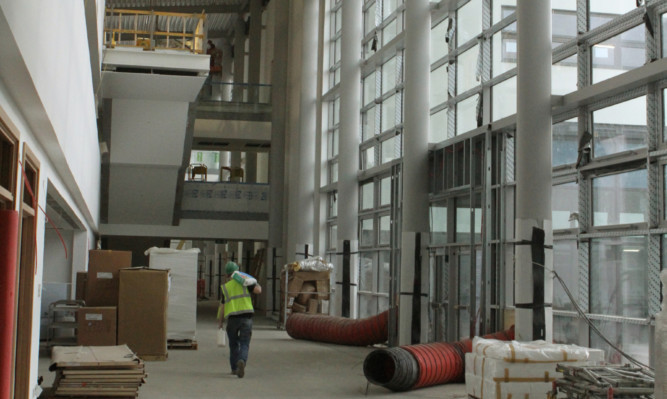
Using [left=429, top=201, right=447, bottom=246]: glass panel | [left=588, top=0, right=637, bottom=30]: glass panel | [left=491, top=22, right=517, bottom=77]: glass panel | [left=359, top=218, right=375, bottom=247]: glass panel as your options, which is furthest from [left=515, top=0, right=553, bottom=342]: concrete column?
[left=359, top=218, right=375, bottom=247]: glass panel

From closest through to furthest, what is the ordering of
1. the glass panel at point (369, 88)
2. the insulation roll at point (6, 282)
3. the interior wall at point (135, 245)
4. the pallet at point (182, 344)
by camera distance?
the insulation roll at point (6, 282) → the pallet at point (182, 344) → the glass panel at point (369, 88) → the interior wall at point (135, 245)

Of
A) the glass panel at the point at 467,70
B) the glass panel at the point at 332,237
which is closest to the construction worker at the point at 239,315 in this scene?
the glass panel at the point at 467,70

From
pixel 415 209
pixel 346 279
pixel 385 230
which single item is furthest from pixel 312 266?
pixel 415 209

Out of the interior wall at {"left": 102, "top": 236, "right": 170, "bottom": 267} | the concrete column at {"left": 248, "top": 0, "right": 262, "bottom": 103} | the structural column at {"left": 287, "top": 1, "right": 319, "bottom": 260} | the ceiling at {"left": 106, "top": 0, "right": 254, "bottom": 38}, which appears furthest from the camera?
the interior wall at {"left": 102, "top": 236, "right": 170, "bottom": 267}

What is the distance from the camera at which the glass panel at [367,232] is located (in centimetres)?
2095

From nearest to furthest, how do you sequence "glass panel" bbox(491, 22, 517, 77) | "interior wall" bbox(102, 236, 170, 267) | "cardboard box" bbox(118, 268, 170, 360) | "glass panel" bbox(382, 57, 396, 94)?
"cardboard box" bbox(118, 268, 170, 360) < "glass panel" bbox(491, 22, 517, 77) < "glass panel" bbox(382, 57, 396, 94) < "interior wall" bbox(102, 236, 170, 267)

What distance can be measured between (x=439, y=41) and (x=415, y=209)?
3.97m

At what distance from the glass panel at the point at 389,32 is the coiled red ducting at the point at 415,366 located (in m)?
9.86

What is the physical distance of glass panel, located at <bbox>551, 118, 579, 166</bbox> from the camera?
38.4 feet

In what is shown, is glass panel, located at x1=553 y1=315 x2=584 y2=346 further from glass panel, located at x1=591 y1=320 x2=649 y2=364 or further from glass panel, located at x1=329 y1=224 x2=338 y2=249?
glass panel, located at x1=329 y1=224 x2=338 y2=249

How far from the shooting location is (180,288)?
629 inches

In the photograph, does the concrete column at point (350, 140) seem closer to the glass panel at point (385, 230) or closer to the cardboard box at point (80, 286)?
the glass panel at point (385, 230)

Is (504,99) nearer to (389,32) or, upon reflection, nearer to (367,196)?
(389,32)

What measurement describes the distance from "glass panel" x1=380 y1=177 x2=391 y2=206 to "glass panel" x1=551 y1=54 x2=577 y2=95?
769cm
